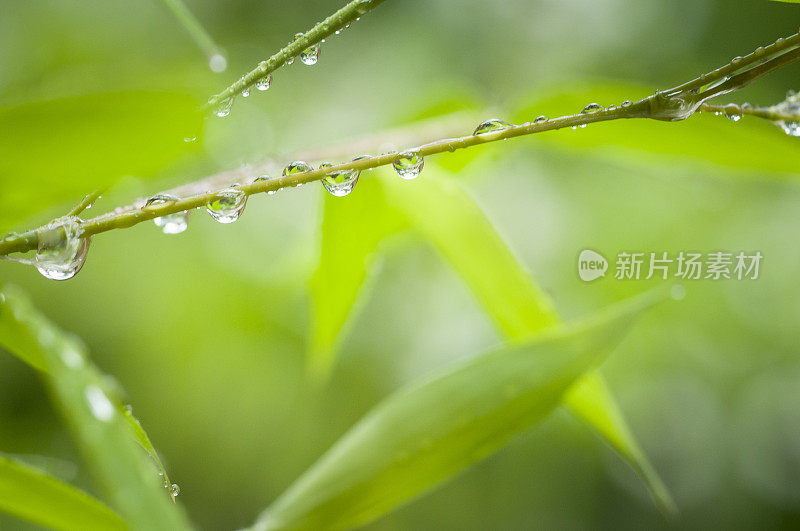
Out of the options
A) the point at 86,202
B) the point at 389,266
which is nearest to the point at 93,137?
the point at 86,202

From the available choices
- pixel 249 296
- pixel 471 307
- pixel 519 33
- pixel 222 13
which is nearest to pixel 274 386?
pixel 249 296

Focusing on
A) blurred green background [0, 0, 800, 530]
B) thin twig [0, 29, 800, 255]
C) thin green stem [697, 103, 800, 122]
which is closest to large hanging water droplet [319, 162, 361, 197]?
thin twig [0, 29, 800, 255]

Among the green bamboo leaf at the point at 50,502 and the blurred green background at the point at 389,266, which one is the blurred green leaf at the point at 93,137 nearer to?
the green bamboo leaf at the point at 50,502

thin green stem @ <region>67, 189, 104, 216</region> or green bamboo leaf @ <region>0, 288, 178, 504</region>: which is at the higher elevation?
thin green stem @ <region>67, 189, 104, 216</region>

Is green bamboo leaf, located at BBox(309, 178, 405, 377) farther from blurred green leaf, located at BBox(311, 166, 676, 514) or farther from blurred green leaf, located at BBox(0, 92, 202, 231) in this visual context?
blurred green leaf, located at BBox(0, 92, 202, 231)

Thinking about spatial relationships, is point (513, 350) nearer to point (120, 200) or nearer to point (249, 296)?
point (120, 200)

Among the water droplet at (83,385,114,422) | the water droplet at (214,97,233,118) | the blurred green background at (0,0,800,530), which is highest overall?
the blurred green background at (0,0,800,530)

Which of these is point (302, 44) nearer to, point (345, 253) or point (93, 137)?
point (93, 137)
